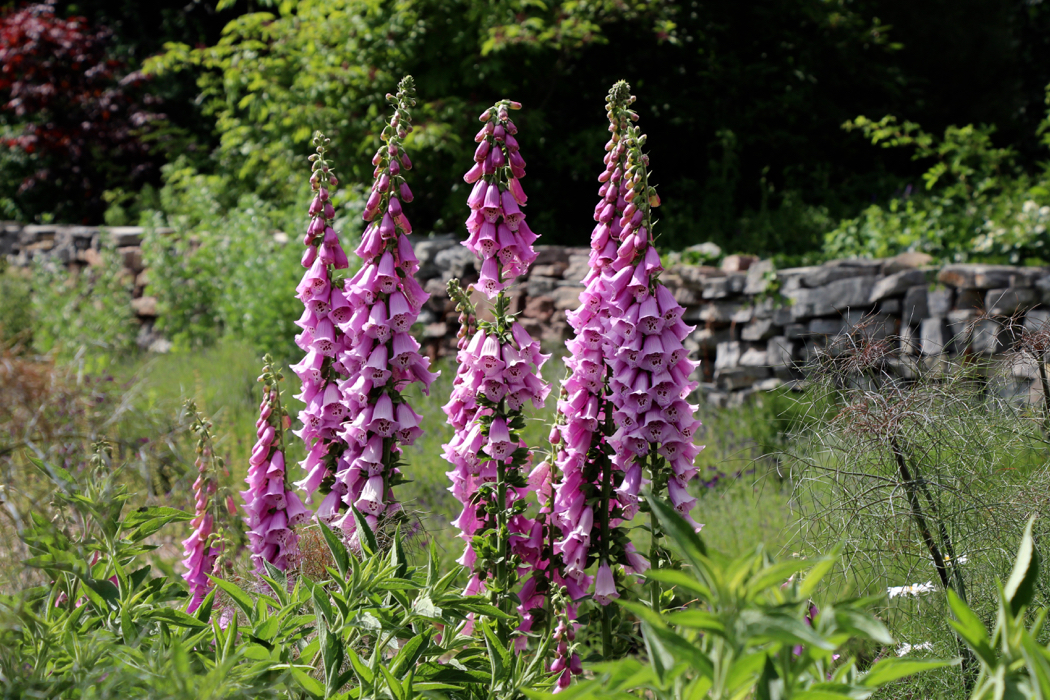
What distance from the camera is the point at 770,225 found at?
24.0ft

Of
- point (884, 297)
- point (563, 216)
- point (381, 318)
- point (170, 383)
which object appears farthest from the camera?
point (563, 216)

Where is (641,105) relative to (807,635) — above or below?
above

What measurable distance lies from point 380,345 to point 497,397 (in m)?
0.34

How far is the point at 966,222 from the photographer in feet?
19.7

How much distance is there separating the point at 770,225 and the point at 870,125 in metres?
1.30

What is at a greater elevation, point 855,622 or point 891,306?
point 891,306

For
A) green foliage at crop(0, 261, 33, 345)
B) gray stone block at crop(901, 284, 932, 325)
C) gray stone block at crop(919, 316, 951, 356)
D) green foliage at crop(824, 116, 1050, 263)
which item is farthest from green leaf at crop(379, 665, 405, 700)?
green foliage at crop(0, 261, 33, 345)

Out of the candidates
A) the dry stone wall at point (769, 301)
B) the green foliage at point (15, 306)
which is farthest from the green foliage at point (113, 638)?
the green foliage at point (15, 306)

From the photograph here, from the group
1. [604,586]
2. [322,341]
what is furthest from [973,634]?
[322,341]

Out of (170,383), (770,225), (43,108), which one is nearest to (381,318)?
(170,383)

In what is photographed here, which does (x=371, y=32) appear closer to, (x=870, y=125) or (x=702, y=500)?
(x=870, y=125)

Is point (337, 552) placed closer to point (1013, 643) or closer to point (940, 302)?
point (1013, 643)

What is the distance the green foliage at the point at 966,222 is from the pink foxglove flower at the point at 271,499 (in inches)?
199

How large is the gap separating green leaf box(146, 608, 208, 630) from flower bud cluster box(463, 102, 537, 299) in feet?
3.03
